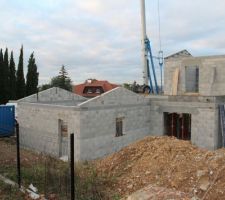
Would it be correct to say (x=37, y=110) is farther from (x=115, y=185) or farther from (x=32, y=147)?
(x=115, y=185)

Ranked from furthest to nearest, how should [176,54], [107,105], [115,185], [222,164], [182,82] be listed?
[176,54] < [182,82] < [107,105] < [115,185] < [222,164]

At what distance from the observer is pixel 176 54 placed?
26.1m

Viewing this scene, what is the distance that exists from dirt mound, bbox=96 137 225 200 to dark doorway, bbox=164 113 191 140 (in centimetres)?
959

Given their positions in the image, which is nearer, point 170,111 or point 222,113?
point 222,113

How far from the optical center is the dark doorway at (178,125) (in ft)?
66.0

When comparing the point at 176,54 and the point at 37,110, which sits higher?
the point at 176,54

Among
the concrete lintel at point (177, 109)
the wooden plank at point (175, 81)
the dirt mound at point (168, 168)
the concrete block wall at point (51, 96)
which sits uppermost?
the wooden plank at point (175, 81)

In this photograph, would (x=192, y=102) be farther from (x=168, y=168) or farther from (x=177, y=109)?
(x=168, y=168)

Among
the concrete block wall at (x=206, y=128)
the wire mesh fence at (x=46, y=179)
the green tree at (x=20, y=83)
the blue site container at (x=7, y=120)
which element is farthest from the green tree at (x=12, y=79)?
the wire mesh fence at (x=46, y=179)

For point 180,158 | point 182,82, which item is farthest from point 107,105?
point 180,158

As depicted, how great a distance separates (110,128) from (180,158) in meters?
9.34

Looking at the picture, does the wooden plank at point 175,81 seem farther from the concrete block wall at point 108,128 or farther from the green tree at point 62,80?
the green tree at point 62,80

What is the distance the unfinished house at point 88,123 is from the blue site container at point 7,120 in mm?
1253

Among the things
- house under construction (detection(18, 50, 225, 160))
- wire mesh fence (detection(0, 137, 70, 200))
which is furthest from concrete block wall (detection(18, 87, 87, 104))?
wire mesh fence (detection(0, 137, 70, 200))
